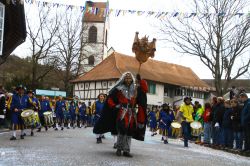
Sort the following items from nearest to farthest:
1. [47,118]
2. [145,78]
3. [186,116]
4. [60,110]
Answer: [186,116] → [47,118] → [60,110] → [145,78]

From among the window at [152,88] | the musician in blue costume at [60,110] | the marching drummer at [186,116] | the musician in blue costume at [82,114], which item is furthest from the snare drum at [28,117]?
the window at [152,88]

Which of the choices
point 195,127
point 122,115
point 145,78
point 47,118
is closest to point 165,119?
point 195,127

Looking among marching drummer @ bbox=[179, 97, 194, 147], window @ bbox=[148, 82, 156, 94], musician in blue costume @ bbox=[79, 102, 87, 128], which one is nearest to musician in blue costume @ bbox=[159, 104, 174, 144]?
marching drummer @ bbox=[179, 97, 194, 147]

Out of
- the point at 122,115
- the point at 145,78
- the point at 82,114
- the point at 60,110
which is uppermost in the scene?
the point at 145,78

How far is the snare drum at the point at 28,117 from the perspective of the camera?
15.6m

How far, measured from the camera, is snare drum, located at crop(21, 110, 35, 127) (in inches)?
616

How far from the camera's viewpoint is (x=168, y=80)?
2719 inches

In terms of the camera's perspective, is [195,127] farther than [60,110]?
No

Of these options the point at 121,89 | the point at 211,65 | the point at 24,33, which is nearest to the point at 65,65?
the point at 211,65

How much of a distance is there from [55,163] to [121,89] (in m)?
3.08

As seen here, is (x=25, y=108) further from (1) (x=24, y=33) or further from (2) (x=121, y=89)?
(1) (x=24, y=33)

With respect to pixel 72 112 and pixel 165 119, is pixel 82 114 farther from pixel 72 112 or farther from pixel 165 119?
pixel 165 119

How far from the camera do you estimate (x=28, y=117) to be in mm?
15883

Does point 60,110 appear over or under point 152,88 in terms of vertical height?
under
